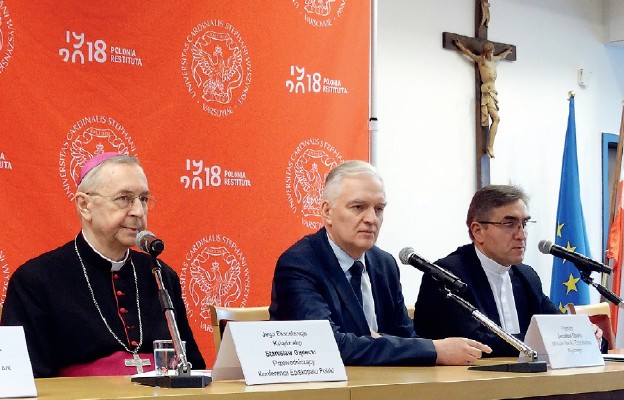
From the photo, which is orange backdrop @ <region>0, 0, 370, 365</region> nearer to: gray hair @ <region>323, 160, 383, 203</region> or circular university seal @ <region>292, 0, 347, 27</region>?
circular university seal @ <region>292, 0, 347, 27</region>

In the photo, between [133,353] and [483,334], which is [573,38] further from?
[133,353]

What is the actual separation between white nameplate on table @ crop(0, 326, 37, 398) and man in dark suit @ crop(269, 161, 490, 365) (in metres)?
1.12

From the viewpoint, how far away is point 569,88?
714 centimetres

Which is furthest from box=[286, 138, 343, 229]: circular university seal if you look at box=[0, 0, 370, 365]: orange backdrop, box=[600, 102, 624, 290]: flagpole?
box=[600, 102, 624, 290]: flagpole

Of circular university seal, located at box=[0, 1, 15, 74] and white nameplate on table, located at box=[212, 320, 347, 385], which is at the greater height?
circular university seal, located at box=[0, 1, 15, 74]

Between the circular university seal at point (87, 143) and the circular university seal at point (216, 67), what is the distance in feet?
1.25

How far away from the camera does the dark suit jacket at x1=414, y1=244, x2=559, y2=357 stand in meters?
3.58

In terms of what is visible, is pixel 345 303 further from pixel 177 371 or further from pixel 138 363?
pixel 177 371

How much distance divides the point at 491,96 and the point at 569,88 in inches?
40.3

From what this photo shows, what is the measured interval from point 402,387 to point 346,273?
1.11 meters

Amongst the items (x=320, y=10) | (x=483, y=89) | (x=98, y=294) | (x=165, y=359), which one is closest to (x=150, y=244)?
(x=165, y=359)

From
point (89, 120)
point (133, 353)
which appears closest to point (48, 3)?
point (89, 120)

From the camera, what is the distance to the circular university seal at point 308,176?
14.7 feet

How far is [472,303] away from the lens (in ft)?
12.2
